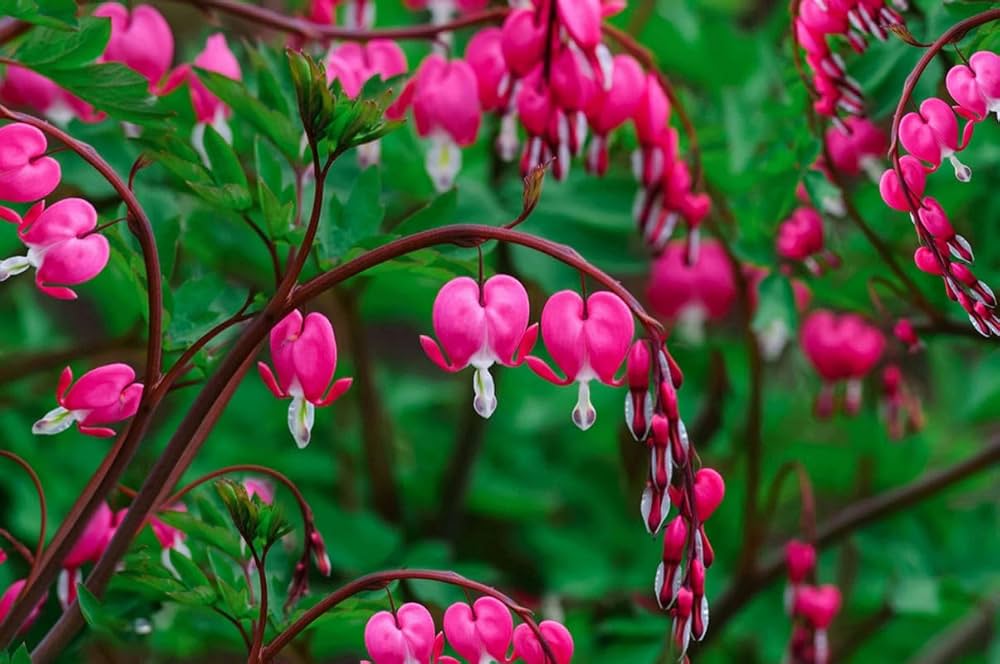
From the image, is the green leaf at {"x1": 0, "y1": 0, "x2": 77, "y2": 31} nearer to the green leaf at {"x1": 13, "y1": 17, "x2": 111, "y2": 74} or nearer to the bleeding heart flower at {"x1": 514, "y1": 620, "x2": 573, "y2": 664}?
the green leaf at {"x1": 13, "y1": 17, "x2": 111, "y2": 74}

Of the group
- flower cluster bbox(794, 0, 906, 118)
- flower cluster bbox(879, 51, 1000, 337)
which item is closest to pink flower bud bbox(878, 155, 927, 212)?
flower cluster bbox(879, 51, 1000, 337)

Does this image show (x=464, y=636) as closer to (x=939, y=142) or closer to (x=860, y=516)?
(x=939, y=142)

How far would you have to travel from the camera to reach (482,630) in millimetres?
642

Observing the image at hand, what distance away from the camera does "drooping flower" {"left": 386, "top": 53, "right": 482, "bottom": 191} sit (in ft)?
3.06

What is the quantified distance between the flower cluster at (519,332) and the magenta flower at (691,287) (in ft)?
2.40

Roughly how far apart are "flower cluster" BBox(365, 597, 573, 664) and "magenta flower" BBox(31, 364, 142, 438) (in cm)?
19

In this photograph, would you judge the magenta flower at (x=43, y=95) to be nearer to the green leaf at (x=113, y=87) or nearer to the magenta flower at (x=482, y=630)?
the green leaf at (x=113, y=87)

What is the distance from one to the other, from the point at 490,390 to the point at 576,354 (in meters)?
0.05

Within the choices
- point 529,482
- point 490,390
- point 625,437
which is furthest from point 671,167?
point 529,482

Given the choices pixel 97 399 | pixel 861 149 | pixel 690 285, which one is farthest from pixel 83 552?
pixel 690 285

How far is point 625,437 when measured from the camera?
1.45 metres

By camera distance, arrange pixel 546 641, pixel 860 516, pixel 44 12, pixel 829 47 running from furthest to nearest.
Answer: pixel 860 516
pixel 829 47
pixel 44 12
pixel 546 641

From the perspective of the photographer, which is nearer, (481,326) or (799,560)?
(481,326)

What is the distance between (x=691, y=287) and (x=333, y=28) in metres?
0.60
